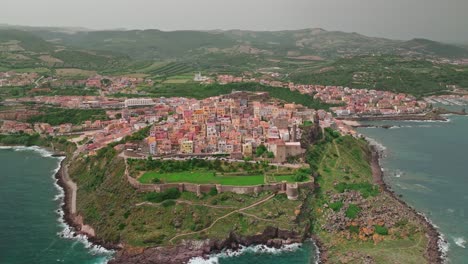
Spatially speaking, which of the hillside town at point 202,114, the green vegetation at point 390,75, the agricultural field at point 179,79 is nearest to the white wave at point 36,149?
the hillside town at point 202,114

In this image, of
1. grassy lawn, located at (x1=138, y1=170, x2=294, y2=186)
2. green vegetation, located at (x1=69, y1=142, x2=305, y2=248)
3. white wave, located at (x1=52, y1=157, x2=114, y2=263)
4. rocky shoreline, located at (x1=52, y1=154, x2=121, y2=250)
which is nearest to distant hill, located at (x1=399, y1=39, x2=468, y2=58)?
grassy lawn, located at (x1=138, y1=170, x2=294, y2=186)

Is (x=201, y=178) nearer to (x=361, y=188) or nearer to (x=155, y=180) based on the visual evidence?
(x=155, y=180)

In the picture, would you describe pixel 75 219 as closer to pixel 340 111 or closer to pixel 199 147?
pixel 199 147

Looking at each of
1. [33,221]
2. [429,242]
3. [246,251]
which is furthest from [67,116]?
[429,242]

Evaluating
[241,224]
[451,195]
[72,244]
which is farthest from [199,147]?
[451,195]

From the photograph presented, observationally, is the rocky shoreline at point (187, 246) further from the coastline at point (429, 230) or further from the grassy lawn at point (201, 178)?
the coastline at point (429, 230)

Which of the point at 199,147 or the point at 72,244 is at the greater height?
the point at 199,147
